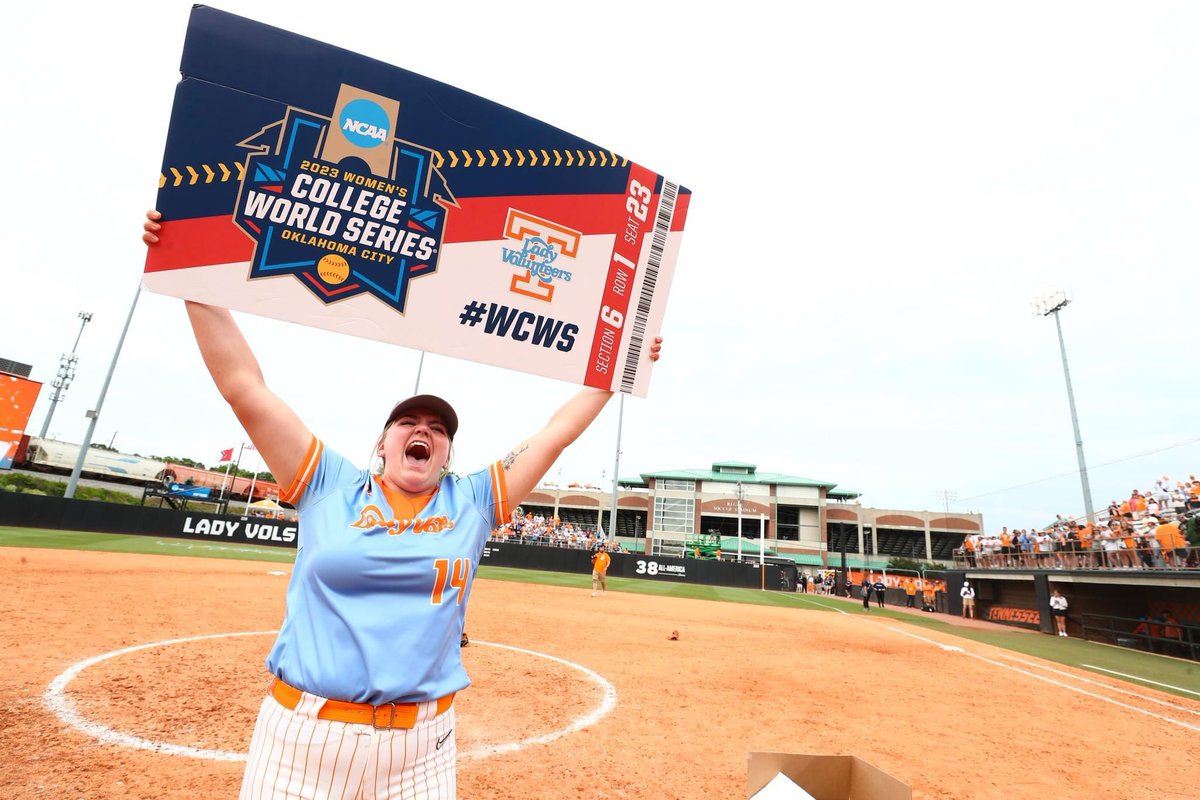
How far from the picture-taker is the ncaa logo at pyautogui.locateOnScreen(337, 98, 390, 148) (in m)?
2.59

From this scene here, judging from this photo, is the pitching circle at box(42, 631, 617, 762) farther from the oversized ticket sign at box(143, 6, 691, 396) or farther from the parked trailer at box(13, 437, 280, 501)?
A: the parked trailer at box(13, 437, 280, 501)

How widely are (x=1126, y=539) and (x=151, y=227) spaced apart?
2740cm

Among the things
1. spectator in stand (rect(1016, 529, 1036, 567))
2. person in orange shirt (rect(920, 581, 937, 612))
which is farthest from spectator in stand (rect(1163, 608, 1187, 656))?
person in orange shirt (rect(920, 581, 937, 612))

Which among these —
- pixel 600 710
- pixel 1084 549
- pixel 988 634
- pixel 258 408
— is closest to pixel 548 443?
pixel 258 408

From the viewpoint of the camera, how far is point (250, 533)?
29922 millimetres

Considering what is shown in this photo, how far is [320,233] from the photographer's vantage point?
8.27 feet

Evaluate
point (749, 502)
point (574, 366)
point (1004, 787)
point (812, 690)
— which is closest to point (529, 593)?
point (812, 690)

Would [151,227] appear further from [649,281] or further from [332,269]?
[649,281]

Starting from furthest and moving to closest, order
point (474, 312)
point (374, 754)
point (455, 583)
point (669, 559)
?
point (669, 559)
point (474, 312)
point (455, 583)
point (374, 754)

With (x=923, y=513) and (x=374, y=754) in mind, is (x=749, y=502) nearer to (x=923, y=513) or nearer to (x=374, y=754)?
(x=923, y=513)

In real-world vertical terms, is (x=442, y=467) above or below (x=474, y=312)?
below

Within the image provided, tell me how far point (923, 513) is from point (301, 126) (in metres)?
84.5

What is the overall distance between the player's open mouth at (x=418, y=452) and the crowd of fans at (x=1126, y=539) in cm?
2334

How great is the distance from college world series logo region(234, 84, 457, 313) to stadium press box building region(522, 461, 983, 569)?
2603 inches
